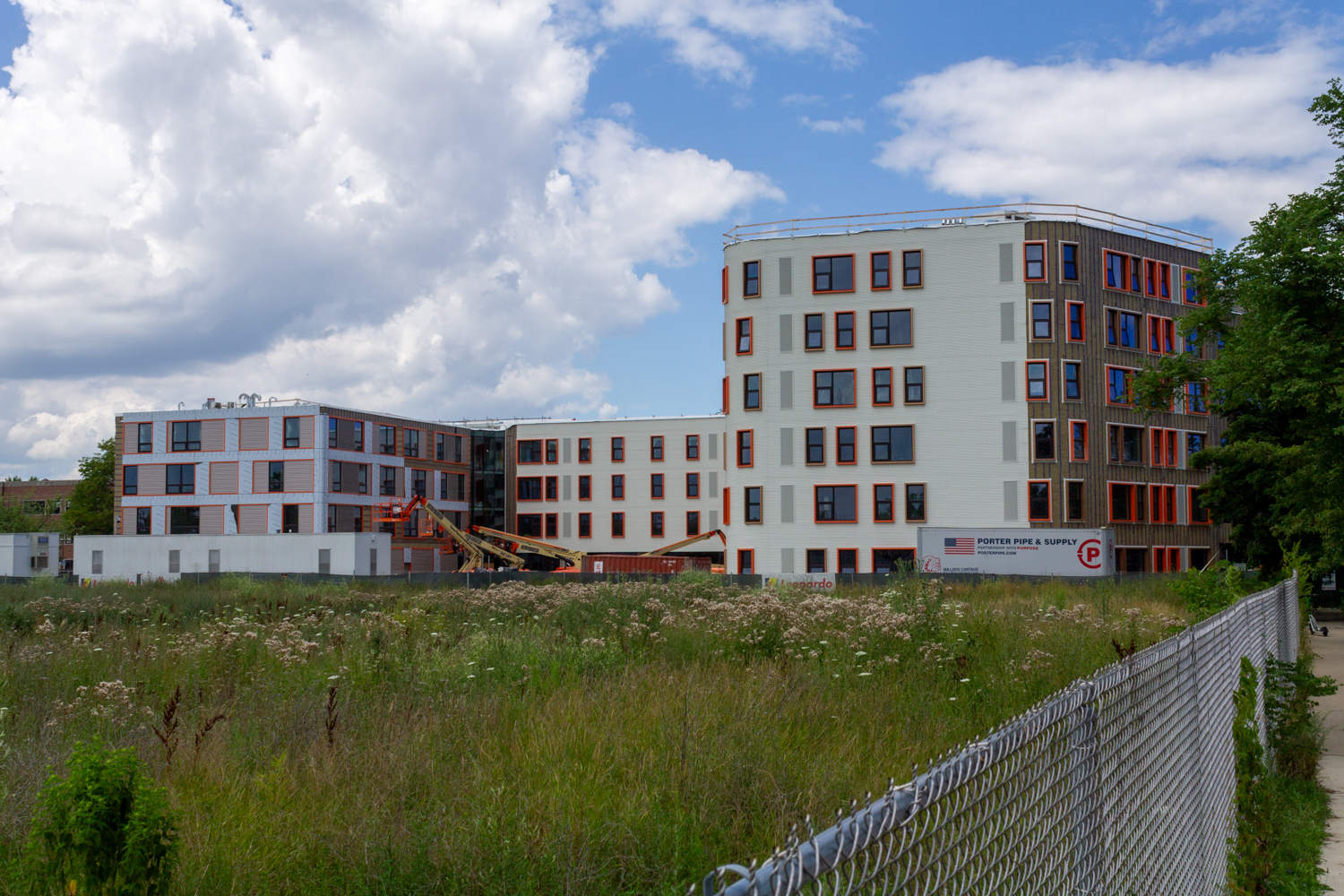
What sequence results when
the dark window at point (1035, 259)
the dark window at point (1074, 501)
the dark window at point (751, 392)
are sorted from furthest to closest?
the dark window at point (751, 392) < the dark window at point (1035, 259) < the dark window at point (1074, 501)

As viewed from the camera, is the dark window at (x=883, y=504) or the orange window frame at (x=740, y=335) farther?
the orange window frame at (x=740, y=335)

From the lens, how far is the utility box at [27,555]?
67.6 m

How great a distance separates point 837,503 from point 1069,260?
54.7 feet

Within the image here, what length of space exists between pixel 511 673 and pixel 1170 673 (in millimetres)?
6211

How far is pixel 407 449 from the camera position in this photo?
259 feet

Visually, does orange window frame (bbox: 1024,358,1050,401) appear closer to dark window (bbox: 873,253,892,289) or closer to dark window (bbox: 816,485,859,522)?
dark window (bbox: 873,253,892,289)

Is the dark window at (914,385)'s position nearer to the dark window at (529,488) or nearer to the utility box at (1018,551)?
the utility box at (1018,551)

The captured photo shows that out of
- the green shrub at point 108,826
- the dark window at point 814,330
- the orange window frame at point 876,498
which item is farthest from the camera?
the dark window at point 814,330

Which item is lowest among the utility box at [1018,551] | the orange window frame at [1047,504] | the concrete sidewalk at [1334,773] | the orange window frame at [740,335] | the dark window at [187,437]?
the concrete sidewalk at [1334,773]

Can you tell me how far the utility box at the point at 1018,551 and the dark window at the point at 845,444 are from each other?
28.0 ft

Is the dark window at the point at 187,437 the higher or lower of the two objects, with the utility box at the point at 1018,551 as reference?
higher

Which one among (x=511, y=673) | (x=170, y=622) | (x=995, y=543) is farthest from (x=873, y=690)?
(x=995, y=543)

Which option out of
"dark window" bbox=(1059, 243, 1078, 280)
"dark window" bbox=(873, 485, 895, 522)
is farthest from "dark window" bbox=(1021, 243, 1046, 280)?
"dark window" bbox=(873, 485, 895, 522)

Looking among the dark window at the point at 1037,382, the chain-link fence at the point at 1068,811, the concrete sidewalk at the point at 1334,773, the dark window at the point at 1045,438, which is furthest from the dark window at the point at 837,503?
the chain-link fence at the point at 1068,811
